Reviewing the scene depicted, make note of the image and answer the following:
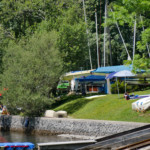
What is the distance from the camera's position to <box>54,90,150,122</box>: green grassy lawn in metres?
22.9

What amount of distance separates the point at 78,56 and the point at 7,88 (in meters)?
11.9

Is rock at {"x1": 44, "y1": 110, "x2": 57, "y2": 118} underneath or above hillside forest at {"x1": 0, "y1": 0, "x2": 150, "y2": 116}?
underneath

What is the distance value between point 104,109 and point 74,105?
16.5 ft

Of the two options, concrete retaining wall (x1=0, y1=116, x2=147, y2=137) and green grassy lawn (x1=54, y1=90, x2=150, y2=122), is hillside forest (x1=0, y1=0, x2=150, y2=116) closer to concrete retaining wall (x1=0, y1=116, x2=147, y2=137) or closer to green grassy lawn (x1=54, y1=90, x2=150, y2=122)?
concrete retaining wall (x1=0, y1=116, x2=147, y2=137)

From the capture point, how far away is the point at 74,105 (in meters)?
31.1

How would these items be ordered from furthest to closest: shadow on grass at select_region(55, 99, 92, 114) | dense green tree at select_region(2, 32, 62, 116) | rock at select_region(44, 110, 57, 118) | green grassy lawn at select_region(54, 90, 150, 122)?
shadow on grass at select_region(55, 99, 92, 114), dense green tree at select_region(2, 32, 62, 116), rock at select_region(44, 110, 57, 118), green grassy lawn at select_region(54, 90, 150, 122)

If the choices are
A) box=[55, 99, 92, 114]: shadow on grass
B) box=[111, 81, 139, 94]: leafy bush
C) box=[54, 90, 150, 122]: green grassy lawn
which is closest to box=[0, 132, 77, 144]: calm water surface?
box=[54, 90, 150, 122]: green grassy lawn

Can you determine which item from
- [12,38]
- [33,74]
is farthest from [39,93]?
[12,38]

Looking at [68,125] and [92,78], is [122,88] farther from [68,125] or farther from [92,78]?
[68,125]

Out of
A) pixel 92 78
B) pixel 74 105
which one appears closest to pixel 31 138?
pixel 74 105

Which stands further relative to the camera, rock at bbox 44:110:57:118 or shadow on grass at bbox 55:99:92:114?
shadow on grass at bbox 55:99:92:114

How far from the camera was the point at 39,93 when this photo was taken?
2866 centimetres

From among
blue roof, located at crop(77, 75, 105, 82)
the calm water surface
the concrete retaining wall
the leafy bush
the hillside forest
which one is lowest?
the calm water surface

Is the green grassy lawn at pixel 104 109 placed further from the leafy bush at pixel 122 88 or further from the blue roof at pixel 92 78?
the blue roof at pixel 92 78
